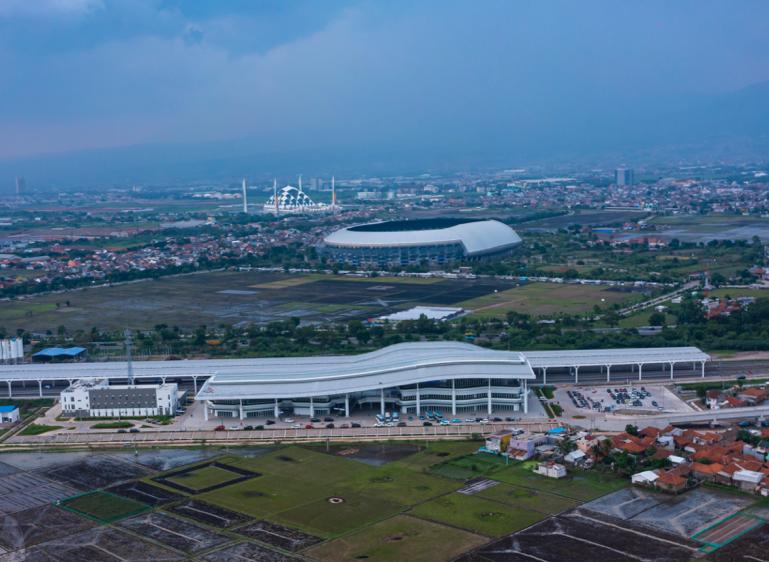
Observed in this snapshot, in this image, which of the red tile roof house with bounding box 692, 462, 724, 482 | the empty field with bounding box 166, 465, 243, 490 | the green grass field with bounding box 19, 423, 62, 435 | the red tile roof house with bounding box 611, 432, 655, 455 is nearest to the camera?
the red tile roof house with bounding box 692, 462, 724, 482

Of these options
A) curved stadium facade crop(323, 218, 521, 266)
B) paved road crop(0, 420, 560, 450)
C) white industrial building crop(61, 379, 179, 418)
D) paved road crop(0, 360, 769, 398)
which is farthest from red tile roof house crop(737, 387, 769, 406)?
curved stadium facade crop(323, 218, 521, 266)

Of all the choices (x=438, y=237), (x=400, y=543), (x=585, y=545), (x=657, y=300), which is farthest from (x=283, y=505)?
(x=438, y=237)

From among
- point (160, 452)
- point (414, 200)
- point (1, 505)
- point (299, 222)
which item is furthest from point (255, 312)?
point (414, 200)

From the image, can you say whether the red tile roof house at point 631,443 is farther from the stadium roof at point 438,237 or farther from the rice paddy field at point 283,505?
the stadium roof at point 438,237

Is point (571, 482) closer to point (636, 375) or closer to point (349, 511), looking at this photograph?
point (349, 511)

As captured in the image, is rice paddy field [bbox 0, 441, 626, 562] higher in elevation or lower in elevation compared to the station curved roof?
lower

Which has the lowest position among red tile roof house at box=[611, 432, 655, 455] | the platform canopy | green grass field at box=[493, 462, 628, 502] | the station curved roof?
green grass field at box=[493, 462, 628, 502]

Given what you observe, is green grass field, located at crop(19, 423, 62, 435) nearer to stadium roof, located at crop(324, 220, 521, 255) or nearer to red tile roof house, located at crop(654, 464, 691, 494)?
red tile roof house, located at crop(654, 464, 691, 494)
